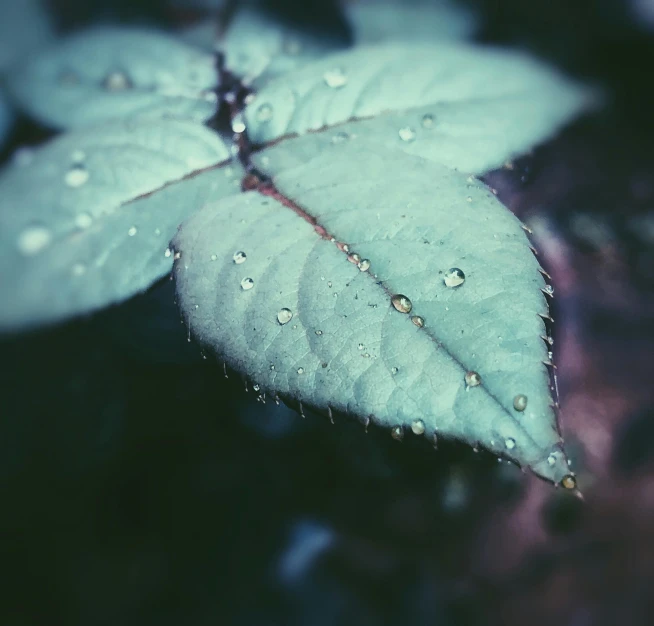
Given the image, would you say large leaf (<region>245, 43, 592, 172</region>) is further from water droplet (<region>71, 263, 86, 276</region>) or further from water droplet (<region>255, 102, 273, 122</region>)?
water droplet (<region>71, 263, 86, 276</region>)

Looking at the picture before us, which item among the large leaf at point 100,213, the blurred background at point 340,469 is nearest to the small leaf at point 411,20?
the blurred background at point 340,469

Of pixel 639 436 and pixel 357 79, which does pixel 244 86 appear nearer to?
pixel 357 79

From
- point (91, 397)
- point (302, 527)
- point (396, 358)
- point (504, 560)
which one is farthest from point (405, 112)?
point (504, 560)

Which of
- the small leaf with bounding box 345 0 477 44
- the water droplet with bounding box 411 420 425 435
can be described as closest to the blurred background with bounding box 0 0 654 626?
the small leaf with bounding box 345 0 477 44

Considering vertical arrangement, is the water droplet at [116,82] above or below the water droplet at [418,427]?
above

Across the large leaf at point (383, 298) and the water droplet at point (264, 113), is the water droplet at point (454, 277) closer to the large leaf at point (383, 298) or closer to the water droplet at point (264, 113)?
the large leaf at point (383, 298)

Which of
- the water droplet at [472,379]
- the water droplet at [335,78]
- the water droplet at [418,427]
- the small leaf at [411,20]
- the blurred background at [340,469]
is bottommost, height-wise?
the blurred background at [340,469]
